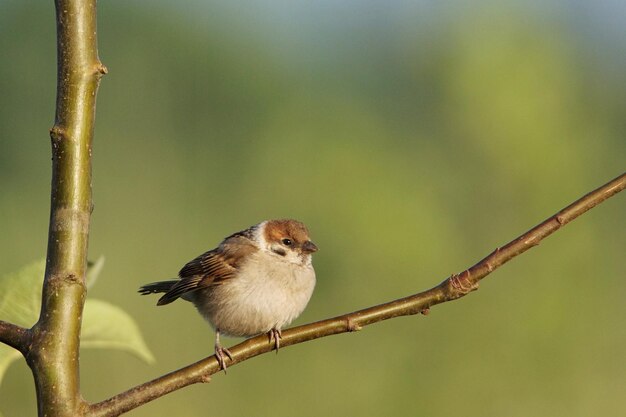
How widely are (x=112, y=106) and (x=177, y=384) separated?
67.9 feet

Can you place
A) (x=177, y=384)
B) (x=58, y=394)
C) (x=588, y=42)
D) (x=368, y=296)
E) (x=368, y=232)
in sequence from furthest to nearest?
(x=588, y=42) < (x=368, y=232) < (x=368, y=296) < (x=177, y=384) < (x=58, y=394)

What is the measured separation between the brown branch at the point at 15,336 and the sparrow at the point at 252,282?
2.22 meters

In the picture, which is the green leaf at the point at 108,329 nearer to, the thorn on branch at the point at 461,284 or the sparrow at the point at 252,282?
the thorn on branch at the point at 461,284

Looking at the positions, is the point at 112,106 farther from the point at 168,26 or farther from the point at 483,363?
the point at 483,363

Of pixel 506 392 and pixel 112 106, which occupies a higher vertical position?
pixel 112 106

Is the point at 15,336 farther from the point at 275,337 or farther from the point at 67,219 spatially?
the point at 275,337

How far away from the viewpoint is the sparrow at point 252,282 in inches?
155

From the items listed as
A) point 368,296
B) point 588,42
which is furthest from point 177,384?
point 588,42

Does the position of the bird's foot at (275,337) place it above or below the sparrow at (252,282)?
below

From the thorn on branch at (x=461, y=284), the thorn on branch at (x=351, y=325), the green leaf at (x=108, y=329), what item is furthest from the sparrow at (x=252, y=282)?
the thorn on branch at (x=461, y=284)

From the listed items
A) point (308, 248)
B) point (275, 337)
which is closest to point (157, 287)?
point (308, 248)

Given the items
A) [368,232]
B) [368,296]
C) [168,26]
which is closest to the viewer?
[368,296]

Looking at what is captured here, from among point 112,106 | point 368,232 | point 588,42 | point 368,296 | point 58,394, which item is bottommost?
point 58,394

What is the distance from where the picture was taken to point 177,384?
5.82 feet
